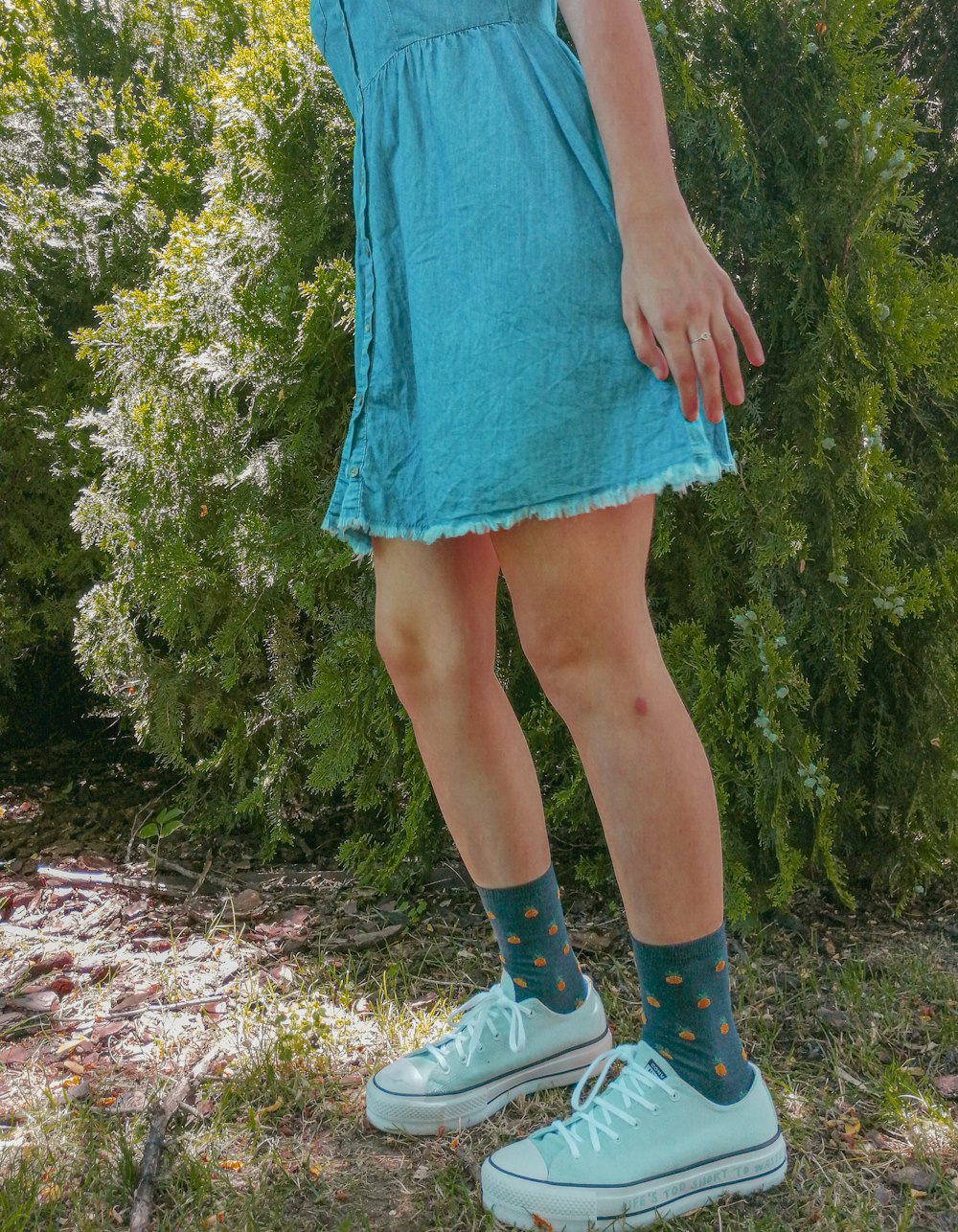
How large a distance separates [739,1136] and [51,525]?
269 centimetres

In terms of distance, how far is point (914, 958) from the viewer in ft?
6.92

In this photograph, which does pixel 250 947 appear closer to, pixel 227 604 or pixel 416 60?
pixel 227 604

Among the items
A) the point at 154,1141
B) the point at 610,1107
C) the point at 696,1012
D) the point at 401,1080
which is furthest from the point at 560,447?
the point at 154,1141

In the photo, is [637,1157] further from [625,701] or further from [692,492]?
[692,492]

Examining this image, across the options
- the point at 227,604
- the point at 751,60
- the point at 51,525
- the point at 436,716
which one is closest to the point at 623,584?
the point at 436,716

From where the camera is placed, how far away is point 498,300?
1272 millimetres

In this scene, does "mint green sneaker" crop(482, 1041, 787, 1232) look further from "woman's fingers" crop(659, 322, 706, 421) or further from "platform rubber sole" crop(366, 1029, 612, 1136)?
"woman's fingers" crop(659, 322, 706, 421)

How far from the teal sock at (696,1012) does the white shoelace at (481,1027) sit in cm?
27

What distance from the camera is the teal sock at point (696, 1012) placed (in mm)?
1369

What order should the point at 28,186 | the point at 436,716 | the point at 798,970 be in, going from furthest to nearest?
the point at 28,186
the point at 798,970
the point at 436,716

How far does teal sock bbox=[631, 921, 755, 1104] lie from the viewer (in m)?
1.37

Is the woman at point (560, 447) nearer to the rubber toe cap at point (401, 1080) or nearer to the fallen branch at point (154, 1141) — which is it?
the rubber toe cap at point (401, 1080)

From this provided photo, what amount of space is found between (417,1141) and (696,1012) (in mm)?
505

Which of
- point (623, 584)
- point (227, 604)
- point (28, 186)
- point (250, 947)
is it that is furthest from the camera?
point (28, 186)
